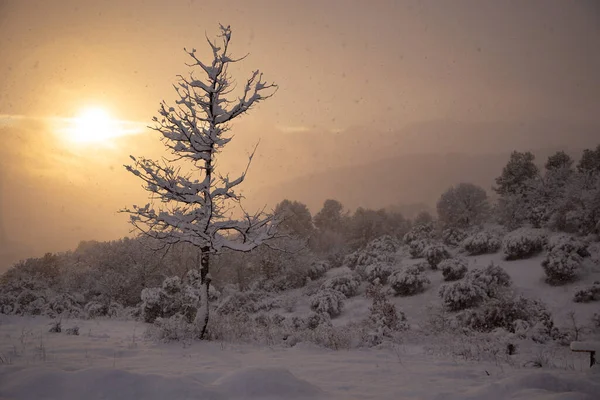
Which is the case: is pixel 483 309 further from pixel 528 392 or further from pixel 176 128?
pixel 176 128

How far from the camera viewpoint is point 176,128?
895cm

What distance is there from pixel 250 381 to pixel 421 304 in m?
16.0

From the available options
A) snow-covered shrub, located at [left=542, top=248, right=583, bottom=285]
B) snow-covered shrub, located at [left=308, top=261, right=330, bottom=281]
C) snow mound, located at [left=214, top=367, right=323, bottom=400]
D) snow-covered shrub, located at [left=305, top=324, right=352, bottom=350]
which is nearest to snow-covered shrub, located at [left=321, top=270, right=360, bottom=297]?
snow-covered shrub, located at [left=308, top=261, right=330, bottom=281]

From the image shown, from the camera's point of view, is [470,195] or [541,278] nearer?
[541,278]

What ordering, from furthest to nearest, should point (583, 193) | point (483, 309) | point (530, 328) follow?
point (583, 193)
point (483, 309)
point (530, 328)

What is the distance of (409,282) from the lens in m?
19.7

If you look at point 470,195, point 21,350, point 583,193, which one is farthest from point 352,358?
point 470,195

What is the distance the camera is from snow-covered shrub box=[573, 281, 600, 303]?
14.2 metres

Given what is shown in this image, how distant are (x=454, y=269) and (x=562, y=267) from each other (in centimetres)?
496

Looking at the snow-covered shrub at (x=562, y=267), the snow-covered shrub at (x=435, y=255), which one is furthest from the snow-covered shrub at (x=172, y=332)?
the snow-covered shrub at (x=435, y=255)

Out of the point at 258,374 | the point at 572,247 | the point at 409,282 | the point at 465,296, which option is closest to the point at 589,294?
the point at 572,247

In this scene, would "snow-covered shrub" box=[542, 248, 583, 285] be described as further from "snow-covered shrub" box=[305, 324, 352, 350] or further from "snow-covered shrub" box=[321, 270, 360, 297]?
"snow-covered shrub" box=[305, 324, 352, 350]

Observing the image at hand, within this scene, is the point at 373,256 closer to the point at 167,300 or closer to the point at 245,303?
the point at 245,303

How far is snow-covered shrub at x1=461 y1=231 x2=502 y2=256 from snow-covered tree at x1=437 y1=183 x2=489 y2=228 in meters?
17.7
